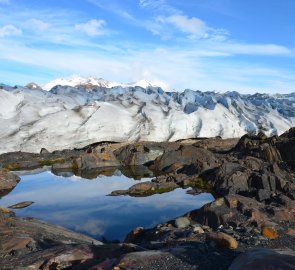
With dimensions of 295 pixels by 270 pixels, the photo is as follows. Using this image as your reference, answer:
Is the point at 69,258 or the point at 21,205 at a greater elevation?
the point at 69,258

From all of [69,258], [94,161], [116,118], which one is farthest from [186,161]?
[69,258]

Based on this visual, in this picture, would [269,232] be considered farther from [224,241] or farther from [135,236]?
[135,236]

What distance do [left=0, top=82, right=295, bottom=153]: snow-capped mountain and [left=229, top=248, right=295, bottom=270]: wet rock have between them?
113 feet

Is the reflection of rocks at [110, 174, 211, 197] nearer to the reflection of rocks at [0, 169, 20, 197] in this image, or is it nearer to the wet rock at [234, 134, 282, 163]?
the reflection of rocks at [0, 169, 20, 197]

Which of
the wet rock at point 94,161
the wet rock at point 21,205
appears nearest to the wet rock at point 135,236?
the wet rock at point 21,205

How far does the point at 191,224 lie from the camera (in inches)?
535

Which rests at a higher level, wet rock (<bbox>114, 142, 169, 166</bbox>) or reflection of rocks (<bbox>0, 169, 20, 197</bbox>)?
wet rock (<bbox>114, 142, 169, 166</bbox>)

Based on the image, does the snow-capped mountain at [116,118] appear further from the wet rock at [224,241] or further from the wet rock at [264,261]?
the wet rock at [264,261]

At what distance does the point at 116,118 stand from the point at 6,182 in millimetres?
24879

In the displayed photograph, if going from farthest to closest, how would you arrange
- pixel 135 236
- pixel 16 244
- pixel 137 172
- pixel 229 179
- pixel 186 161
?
pixel 137 172
pixel 186 161
pixel 229 179
pixel 135 236
pixel 16 244

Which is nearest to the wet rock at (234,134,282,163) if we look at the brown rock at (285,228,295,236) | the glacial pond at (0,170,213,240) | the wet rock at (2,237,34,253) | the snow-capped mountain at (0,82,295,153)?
the glacial pond at (0,170,213,240)

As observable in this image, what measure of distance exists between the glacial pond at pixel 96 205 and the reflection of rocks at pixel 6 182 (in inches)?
12.2

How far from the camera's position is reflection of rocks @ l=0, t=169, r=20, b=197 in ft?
76.9

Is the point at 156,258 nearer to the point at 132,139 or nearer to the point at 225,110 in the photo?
the point at 132,139
